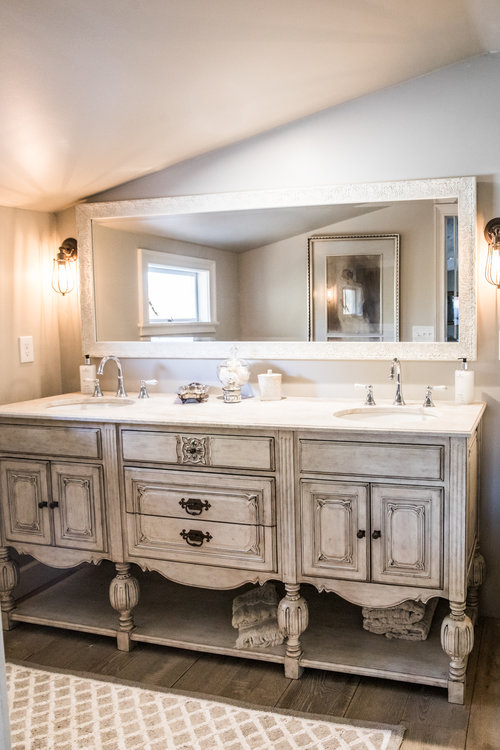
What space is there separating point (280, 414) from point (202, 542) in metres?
0.52

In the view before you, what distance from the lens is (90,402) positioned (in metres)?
3.04

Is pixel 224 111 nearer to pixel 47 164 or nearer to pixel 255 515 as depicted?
pixel 47 164

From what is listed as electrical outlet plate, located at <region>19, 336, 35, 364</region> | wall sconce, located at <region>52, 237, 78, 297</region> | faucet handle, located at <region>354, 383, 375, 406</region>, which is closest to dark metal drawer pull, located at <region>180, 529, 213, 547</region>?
faucet handle, located at <region>354, 383, 375, 406</region>

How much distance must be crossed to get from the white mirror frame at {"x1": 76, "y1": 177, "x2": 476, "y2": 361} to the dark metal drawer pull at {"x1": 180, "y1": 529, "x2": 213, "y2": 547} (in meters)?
0.82

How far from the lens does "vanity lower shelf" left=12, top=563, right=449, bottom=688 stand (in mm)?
2352

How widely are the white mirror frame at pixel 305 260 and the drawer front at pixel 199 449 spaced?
2.05 feet

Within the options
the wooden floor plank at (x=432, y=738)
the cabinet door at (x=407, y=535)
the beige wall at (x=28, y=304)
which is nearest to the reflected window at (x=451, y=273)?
the cabinet door at (x=407, y=535)

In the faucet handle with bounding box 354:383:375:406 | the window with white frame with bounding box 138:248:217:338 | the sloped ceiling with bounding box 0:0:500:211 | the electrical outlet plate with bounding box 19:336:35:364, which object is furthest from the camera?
the electrical outlet plate with bounding box 19:336:35:364

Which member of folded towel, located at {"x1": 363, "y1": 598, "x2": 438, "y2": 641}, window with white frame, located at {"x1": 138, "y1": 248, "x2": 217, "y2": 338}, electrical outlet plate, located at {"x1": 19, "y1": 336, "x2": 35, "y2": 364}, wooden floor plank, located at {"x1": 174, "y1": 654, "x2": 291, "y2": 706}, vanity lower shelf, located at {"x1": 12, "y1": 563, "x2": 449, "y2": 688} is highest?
window with white frame, located at {"x1": 138, "y1": 248, "x2": 217, "y2": 338}

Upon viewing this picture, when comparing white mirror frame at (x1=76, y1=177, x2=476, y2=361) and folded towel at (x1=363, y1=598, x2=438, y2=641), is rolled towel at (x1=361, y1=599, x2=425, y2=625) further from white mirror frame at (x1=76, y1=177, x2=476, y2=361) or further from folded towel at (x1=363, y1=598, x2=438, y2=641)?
white mirror frame at (x1=76, y1=177, x2=476, y2=361)

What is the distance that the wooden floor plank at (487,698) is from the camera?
2.02 metres

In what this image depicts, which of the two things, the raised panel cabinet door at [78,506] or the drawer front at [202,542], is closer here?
the drawer front at [202,542]

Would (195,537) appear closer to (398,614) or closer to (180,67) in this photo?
(398,614)

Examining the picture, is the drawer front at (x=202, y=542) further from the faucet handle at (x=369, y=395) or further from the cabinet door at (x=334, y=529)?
the faucet handle at (x=369, y=395)
